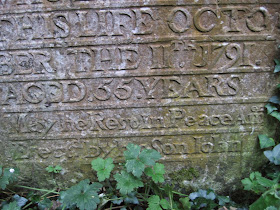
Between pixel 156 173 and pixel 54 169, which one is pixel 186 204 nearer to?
pixel 156 173

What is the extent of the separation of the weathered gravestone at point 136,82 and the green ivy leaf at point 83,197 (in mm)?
416

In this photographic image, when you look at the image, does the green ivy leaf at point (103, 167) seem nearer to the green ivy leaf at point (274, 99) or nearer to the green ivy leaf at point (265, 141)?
the green ivy leaf at point (265, 141)

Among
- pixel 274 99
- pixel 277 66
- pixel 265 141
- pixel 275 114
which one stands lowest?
pixel 265 141

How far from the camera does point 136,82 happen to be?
68.6 inches

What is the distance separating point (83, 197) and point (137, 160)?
447 millimetres

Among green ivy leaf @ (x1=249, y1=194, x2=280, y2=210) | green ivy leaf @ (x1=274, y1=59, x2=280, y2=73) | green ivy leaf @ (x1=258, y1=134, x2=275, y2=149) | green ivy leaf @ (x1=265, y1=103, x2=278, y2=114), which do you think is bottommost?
green ivy leaf @ (x1=249, y1=194, x2=280, y2=210)

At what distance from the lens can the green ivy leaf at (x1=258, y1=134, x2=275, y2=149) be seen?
5.85 ft

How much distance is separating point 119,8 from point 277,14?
1.24 metres

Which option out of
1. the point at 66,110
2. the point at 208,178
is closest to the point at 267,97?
the point at 208,178

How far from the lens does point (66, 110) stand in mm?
1782

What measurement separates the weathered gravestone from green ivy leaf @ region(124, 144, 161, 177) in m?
0.33

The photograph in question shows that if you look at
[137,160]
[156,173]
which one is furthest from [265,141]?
[137,160]

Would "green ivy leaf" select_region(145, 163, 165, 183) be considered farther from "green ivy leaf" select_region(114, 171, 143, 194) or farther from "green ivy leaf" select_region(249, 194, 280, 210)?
"green ivy leaf" select_region(249, 194, 280, 210)

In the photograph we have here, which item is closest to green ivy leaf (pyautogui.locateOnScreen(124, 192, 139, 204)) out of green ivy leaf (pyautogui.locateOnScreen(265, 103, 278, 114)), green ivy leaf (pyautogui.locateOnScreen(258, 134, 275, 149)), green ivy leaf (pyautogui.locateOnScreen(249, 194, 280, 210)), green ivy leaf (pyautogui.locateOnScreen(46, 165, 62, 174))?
green ivy leaf (pyautogui.locateOnScreen(46, 165, 62, 174))
